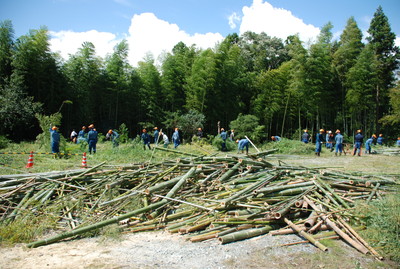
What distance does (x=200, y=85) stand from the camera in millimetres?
20750

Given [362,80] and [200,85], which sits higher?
[362,80]

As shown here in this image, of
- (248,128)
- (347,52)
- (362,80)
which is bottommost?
(248,128)

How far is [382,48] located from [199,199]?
24.7 meters

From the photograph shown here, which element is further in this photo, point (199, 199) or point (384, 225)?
point (199, 199)

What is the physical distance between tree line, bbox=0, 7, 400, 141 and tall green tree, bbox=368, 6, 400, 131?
75 mm

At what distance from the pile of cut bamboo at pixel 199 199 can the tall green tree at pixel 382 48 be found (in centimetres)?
2077

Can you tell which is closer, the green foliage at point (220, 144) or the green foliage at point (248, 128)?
the green foliage at point (220, 144)

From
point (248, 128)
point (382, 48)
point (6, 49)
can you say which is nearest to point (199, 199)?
point (248, 128)

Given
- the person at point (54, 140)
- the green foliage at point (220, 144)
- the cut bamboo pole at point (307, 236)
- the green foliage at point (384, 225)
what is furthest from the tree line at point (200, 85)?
the cut bamboo pole at point (307, 236)

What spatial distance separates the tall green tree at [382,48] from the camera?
22.6 metres

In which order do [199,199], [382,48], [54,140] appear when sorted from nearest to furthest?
[199,199] → [54,140] → [382,48]

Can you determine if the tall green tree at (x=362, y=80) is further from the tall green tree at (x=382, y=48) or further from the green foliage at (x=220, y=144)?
the green foliage at (x=220, y=144)

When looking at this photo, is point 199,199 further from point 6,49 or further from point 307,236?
point 6,49

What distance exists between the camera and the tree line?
1816cm
